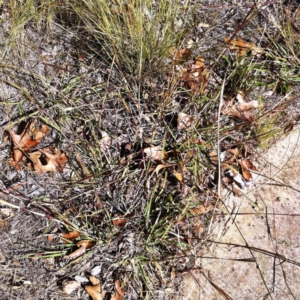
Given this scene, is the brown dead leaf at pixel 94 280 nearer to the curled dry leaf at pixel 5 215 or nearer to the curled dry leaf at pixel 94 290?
the curled dry leaf at pixel 94 290

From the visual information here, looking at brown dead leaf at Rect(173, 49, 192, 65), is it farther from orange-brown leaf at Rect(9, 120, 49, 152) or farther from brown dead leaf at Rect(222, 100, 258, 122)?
orange-brown leaf at Rect(9, 120, 49, 152)

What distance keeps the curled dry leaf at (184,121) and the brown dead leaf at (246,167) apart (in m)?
0.32

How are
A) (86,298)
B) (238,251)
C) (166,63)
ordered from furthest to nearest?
1. (166,63)
2. (238,251)
3. (86,298)

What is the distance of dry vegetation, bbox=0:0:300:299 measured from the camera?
184cm

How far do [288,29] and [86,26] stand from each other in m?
1.13

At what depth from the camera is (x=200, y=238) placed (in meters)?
1.91

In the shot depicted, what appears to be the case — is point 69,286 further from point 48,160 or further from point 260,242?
point 260,242

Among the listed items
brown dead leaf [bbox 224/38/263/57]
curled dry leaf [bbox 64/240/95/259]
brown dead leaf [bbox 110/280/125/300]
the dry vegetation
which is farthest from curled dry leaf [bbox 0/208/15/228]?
brown dead leaf [bbox 224/38/263/57]

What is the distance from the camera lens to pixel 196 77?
2.26 metres

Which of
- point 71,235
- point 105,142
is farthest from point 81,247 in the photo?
point 105,142

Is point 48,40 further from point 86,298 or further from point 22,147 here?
point 86,298

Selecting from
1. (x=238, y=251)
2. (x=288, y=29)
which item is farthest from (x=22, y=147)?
(x=288, y=29)

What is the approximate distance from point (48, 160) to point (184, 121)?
71cm

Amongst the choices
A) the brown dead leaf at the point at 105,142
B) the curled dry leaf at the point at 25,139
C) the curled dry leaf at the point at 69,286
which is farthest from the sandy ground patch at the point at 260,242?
the curled dry leaf at the point at 25,139
